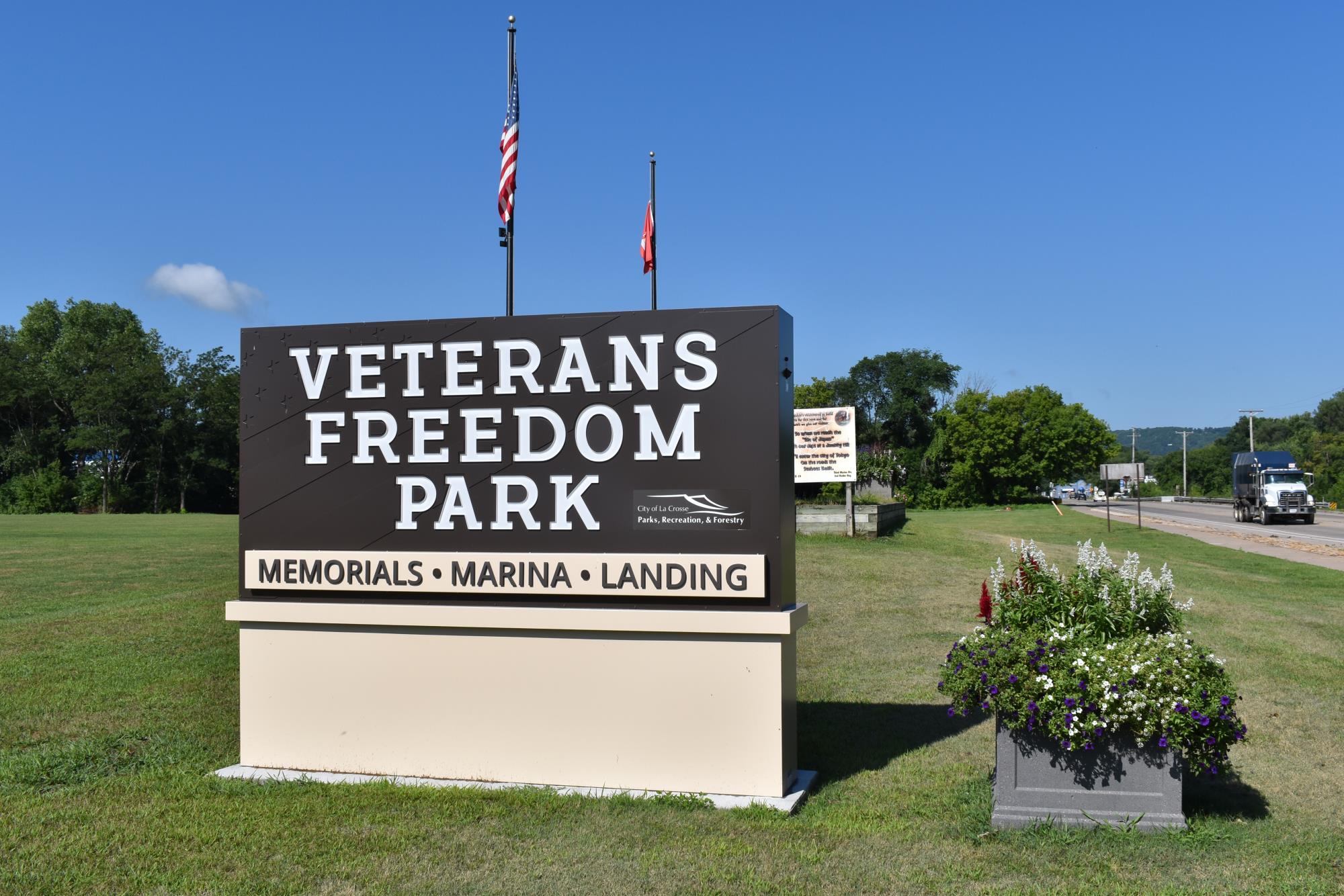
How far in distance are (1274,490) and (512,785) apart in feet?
168

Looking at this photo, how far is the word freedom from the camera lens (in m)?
6.84

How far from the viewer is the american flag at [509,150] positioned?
488 inches

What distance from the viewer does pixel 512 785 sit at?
6.84 metres

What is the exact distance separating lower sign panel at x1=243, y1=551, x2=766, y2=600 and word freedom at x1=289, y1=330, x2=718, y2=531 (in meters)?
0.24

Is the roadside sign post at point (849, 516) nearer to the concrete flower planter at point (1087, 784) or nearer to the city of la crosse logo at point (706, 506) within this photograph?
the city of la crosse logo at point (706, 506)

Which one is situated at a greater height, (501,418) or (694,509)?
(501,418)

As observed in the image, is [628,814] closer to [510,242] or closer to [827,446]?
[510,242]

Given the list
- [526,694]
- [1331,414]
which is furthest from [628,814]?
[1331,414]

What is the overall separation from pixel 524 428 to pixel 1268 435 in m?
186

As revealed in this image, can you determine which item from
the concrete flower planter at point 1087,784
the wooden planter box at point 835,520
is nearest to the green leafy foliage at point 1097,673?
the concrete flower planter at point 1087,784

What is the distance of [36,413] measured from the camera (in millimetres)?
78688

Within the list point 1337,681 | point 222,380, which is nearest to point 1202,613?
point 1337,681

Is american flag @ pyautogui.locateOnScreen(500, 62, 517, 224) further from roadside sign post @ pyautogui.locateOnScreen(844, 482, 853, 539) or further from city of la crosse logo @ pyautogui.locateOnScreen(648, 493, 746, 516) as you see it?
roadside sign post @ pyautogui.locateOnScreen(844, 482, 853, 539)

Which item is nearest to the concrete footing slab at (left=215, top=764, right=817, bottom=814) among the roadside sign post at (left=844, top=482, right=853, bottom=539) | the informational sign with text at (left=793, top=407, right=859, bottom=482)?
the informational sign with text at (left=793, top=407, right=859, bottom=482)
